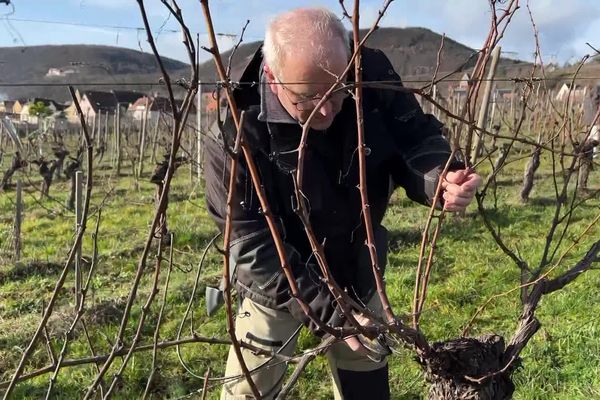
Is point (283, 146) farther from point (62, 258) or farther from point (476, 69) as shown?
point (62, 258)

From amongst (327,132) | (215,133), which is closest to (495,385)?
(327,132)

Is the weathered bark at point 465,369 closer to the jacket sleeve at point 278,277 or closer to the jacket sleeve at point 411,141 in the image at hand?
the jacket sleeve at point 278,277

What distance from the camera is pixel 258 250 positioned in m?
1.86

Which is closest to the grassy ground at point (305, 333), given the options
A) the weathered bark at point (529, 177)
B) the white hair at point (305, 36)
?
the weathered bark at point (529, 177)

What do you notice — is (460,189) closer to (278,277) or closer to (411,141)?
(411,141)

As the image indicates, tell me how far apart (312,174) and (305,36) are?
465mm

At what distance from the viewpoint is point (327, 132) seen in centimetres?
186

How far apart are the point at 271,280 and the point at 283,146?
428 millimetres

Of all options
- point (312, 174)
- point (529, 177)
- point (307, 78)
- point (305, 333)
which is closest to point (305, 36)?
point (307, 78)

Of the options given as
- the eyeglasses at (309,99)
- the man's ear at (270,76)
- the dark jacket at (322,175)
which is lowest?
the dark jacket at (322,175)

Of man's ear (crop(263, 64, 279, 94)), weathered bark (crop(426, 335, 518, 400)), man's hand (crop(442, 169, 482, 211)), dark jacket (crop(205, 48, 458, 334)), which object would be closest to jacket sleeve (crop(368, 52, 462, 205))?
dark jacket (crop(205, 48, 458, 334))

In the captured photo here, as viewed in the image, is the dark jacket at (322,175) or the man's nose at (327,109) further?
the dark jacket at (322,175)

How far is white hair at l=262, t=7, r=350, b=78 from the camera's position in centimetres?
151

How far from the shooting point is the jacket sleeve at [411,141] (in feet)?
5.94
